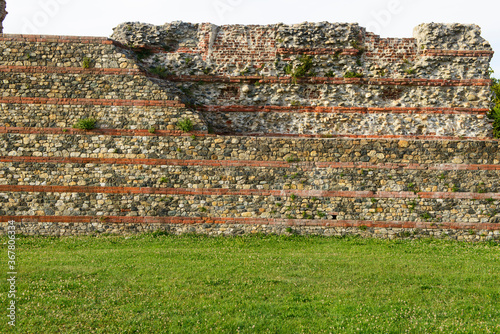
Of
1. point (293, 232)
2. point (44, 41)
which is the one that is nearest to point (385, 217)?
point (293, 232)

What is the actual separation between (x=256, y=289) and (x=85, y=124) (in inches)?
317

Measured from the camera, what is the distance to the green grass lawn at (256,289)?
605 cm

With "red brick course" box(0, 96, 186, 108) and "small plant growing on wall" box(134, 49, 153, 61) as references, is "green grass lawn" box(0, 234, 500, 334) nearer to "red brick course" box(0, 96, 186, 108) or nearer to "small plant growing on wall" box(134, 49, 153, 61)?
"red brick course" box(0, 96, 186, 108)

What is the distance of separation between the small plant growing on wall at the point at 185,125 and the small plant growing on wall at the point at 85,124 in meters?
2.68

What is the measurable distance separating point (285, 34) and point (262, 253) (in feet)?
29.2

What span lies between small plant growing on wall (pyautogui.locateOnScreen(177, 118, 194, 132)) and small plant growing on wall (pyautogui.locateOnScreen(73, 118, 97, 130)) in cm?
268

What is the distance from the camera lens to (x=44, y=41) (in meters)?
12.9

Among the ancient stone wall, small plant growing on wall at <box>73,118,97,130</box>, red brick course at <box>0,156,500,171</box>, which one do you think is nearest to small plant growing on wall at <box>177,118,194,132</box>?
red brick course at <box>0,156,500,171</box>

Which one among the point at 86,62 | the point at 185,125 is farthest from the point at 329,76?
the point at 86,62

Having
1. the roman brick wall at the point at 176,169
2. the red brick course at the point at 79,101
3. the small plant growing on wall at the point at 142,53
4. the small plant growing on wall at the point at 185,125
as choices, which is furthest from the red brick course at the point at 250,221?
the small plant growing on wall at the point at 142,53

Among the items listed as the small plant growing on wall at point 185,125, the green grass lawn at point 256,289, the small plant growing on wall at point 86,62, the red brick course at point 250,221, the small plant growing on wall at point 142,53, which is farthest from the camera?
the small plant growing on wall at point 142,53

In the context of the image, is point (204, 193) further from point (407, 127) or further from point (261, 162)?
point (407, 127)

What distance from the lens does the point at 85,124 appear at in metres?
12.5

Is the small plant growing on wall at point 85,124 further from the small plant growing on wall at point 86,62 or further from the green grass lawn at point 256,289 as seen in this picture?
the green grass lawn at point 256,289
